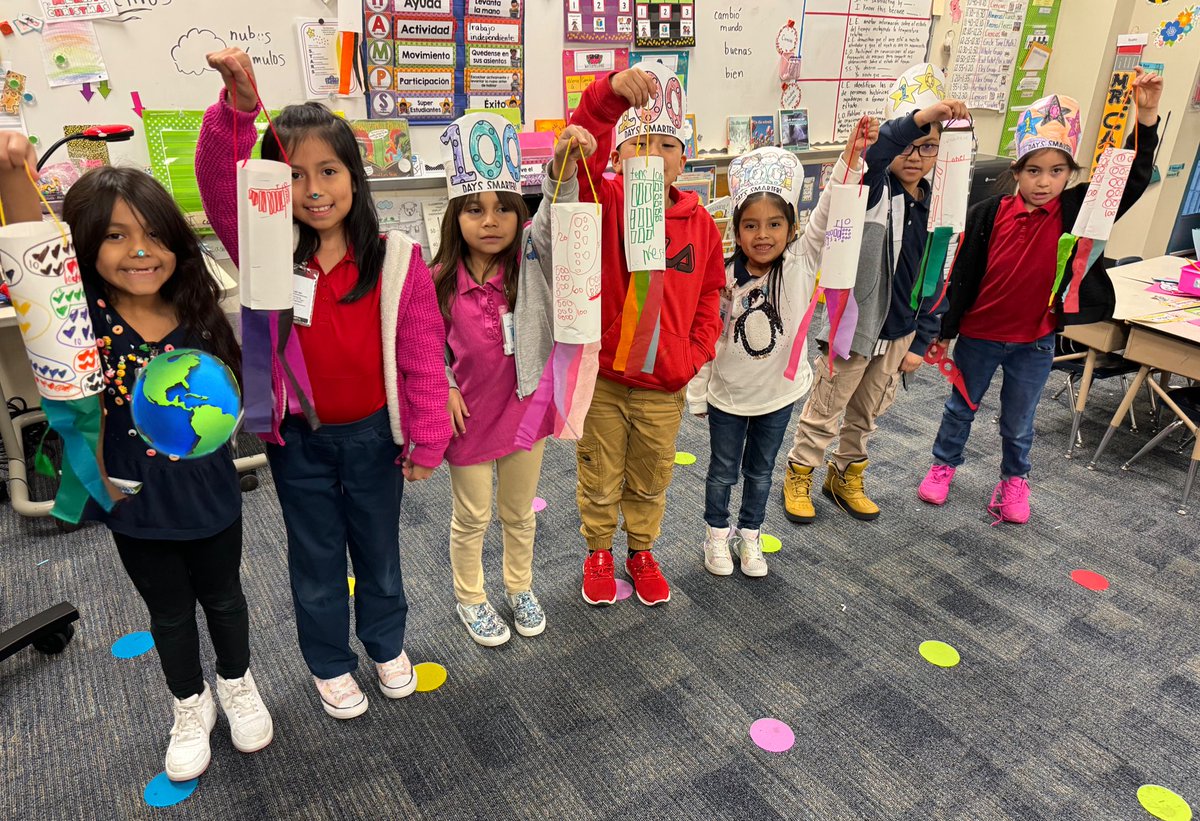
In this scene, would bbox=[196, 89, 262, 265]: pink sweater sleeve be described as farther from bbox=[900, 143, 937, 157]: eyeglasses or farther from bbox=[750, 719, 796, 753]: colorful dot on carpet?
bbox=[900, 143, 937, 157]: eyeglasses

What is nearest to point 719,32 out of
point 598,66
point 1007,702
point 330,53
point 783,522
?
point 598,66

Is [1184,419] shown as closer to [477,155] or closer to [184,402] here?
[477,155]

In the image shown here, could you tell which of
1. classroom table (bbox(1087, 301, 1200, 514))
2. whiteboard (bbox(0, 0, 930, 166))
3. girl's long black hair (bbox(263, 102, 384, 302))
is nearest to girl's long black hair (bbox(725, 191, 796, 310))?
girl's long black hair (bbox(263, 102, 384, 302))

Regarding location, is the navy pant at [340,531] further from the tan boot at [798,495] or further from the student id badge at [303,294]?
the tan boot at [798,495]

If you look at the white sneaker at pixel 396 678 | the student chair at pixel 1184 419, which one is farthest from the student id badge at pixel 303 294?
the student chair at pixel 1184 419

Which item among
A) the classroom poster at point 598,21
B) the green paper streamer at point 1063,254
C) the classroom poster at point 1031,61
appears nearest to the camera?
the green paper streamer at point 1063,254

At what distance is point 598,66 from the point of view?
3.31 metres

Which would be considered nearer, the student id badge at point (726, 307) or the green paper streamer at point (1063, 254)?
the student id badge at point (726, 307)

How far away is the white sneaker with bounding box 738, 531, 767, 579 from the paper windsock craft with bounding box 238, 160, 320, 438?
1290 mm

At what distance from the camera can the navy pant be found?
1413 millimetres

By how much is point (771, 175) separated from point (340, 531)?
1262 mm

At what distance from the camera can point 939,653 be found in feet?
6.24

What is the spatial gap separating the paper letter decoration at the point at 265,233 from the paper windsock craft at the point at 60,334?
0.22 m

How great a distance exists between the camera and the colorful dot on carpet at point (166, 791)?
145cm
